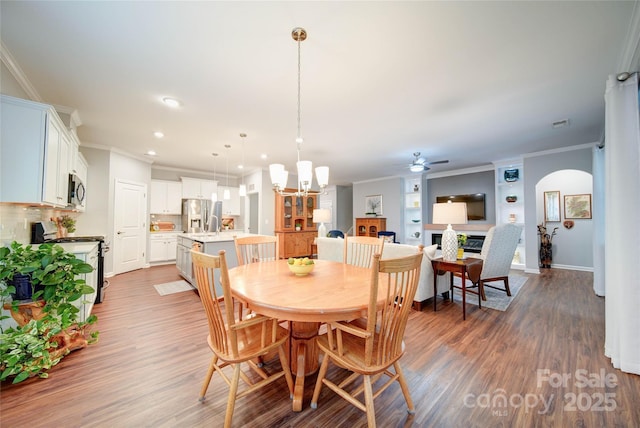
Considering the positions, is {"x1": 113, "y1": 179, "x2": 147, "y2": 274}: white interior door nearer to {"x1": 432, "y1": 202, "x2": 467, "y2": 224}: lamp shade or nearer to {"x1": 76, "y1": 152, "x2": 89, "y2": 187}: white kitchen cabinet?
{"x1": 76, "y1": 152, "x2": 89, "y2": 187}: white kitchen cabinet

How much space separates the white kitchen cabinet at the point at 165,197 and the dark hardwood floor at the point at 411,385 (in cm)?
402

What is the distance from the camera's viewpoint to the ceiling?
1.68 metres

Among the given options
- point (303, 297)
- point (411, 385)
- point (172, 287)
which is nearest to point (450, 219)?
point (411, 385)

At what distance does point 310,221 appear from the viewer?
708cm

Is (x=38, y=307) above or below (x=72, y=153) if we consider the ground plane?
below

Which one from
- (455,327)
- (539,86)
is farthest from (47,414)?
(539,86)

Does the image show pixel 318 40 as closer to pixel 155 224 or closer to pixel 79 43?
pixel 79 43

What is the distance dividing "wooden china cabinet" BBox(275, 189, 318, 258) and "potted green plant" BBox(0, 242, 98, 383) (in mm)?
4518

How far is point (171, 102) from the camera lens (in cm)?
290

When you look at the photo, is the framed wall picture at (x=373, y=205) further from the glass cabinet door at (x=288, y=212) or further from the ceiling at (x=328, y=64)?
the ceiling at (x=328, y=64)

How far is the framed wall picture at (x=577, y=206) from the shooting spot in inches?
215

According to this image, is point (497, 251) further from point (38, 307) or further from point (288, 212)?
point (38, 307)

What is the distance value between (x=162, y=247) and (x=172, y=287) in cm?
257

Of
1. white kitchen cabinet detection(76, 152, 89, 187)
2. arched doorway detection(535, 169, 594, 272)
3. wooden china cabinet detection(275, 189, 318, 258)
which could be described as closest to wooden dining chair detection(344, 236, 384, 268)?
wooden china cabinet detection(275, 189, 318, 258)
